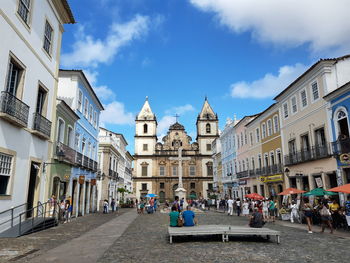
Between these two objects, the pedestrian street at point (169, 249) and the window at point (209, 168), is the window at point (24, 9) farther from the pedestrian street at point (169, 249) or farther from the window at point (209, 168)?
the window at point (209, 168)

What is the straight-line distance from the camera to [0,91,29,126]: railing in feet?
34.6

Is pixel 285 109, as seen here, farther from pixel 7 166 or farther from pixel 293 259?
pixel 7 166

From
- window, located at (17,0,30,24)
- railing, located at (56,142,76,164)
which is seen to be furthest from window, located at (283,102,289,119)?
window, located at (17,0,30,24)

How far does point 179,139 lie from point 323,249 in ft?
203

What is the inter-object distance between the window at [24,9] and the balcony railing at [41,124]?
166 inches

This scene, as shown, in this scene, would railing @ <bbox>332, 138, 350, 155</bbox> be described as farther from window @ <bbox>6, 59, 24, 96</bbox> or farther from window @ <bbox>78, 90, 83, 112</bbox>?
window @ <bbox>78, 90, 83, 112</bbox>

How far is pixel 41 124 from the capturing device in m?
14.0

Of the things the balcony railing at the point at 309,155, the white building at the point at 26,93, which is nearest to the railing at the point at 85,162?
the white building at the point at 26,93

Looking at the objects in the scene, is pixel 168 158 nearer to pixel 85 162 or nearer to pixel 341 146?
pixel 85 162

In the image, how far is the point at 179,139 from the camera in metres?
71.1

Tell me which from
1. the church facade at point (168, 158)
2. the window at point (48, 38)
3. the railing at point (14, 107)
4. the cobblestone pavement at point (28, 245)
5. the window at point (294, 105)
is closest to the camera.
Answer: the cobblestone pavement at point (28, 245)

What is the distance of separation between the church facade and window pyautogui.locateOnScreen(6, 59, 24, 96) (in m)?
55.5

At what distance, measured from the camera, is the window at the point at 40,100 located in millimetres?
14484

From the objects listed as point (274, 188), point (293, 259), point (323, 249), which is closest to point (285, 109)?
point (274, 188)
